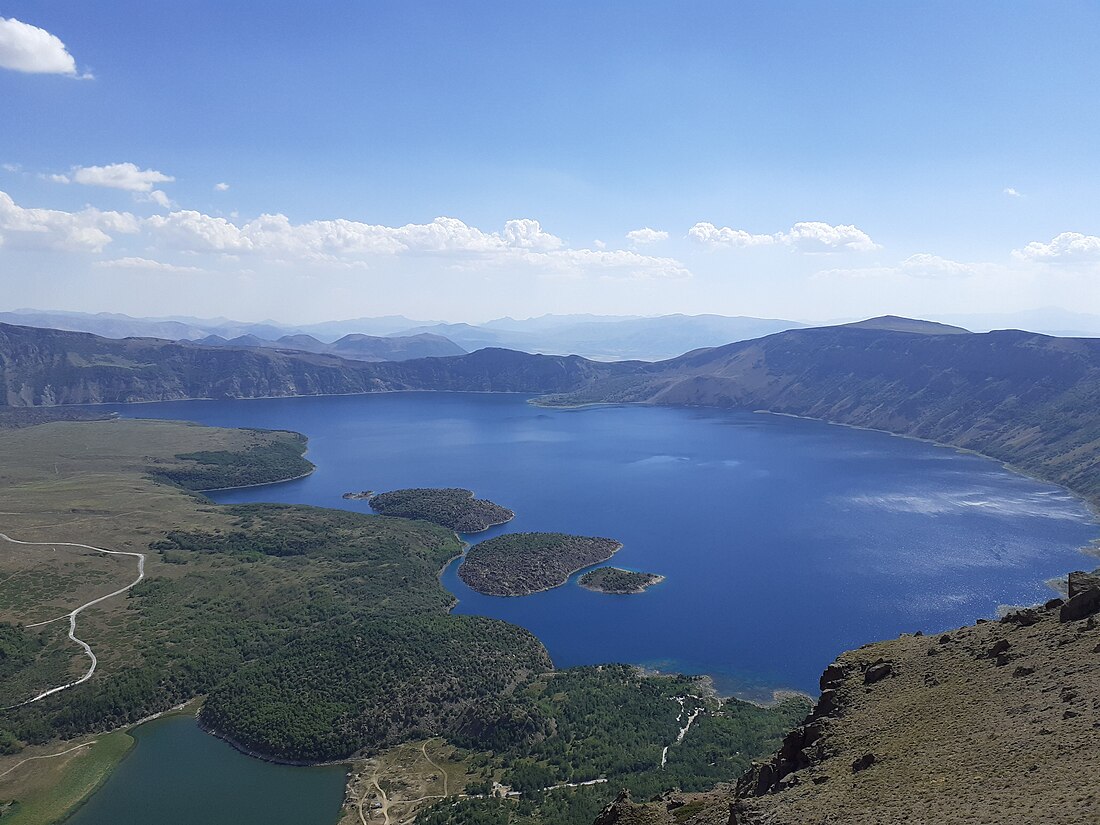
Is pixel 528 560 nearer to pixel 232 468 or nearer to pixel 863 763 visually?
pixel 863 763

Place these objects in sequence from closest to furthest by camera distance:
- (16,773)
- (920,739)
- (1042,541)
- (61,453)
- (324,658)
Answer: (920,739)
(16,773)
(324,658)
(1042,541)
(61,453)

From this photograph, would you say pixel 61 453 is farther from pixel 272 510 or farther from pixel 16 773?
pixel 16 773

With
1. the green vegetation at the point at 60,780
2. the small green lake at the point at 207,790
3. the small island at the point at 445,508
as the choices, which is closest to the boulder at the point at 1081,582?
the small green lake at the point at 207,790

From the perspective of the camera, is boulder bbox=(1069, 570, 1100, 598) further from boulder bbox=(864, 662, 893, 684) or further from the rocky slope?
boulder bbox=(864, 662, 893, 684)

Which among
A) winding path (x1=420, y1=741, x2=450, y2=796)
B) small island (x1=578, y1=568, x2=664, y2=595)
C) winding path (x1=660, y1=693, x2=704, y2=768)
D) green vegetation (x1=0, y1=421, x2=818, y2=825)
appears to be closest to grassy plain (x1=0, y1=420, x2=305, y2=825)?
green vegetation (x1=0, y1=421, x2=818, y2=825)

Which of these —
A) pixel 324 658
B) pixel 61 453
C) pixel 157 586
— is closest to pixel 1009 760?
pixel 324 658

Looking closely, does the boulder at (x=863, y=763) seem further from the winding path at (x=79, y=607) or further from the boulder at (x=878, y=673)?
the winding path at (x=79, y=607)
